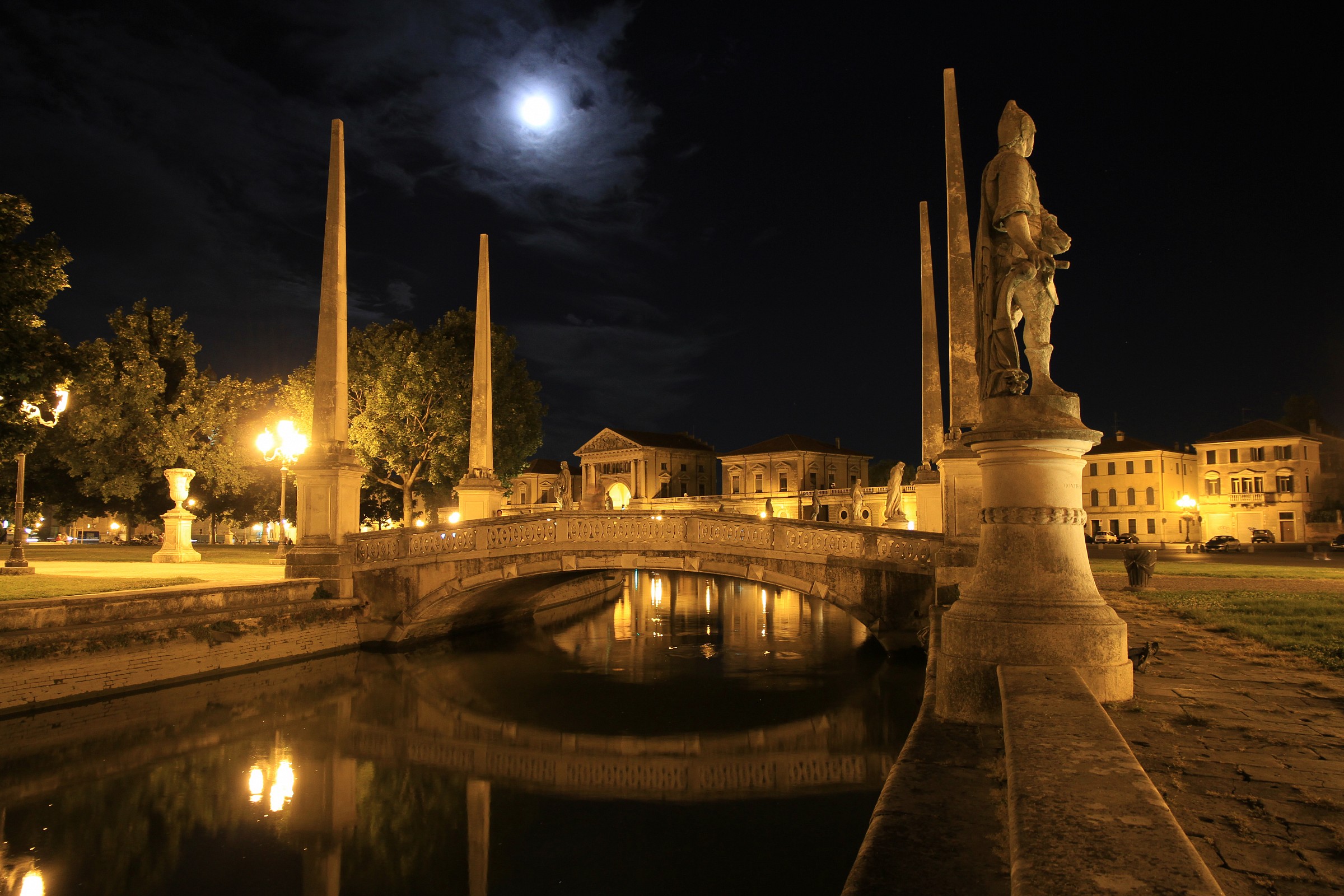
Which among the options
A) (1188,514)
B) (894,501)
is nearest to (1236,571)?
(894,501)

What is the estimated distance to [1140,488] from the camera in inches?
2694

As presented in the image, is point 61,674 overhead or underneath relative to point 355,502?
underneath

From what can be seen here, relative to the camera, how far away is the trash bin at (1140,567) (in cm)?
1670

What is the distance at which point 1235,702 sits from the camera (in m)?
5.89

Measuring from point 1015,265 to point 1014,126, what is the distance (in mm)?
1241

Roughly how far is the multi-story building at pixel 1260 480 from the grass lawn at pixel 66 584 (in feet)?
225

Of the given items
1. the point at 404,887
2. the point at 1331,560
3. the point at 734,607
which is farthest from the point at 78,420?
the point at 1331,560

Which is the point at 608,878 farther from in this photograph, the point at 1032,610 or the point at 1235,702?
the point at 1235,702

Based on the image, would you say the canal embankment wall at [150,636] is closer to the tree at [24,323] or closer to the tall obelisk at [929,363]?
the tree at [24,323]

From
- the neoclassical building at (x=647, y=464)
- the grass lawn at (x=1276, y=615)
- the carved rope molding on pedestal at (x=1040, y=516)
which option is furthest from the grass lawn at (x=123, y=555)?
the neoclassical building at (x=647, y=464)

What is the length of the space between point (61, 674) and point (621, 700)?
8364 mm

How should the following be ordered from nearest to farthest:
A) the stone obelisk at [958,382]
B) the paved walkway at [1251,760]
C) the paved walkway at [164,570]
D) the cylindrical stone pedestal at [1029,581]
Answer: the paved walkway at [1251,760] < the cylindrical stone pedestal at [1029,581] < the stone obelisk at [958,382] < the paved walkway at [164,570]

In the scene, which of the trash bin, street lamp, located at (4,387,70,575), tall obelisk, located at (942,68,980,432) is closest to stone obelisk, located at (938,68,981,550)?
tall obelisk, located at (942,68,980,432)

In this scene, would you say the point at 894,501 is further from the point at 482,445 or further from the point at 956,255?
the point at 482,445
